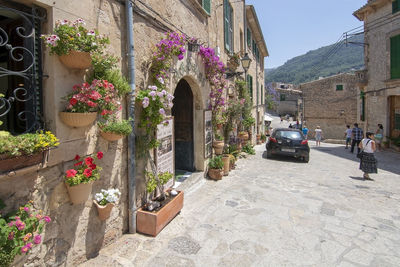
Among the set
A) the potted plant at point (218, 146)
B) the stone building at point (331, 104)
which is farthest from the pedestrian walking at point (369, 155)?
the stone building at point (331, 104)

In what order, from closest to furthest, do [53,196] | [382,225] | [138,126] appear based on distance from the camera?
[53,196], [138,126], [382,225]

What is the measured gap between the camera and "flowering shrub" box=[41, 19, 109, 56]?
241cm

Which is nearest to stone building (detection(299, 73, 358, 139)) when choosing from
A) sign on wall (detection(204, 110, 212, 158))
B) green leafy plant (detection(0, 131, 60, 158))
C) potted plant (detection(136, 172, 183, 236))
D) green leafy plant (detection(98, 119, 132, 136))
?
sign on wall (detection(204, 110, 212, 158))

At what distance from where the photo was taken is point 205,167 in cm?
678

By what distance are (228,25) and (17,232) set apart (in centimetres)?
869

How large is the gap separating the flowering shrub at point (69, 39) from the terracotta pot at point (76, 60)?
0.15 ft

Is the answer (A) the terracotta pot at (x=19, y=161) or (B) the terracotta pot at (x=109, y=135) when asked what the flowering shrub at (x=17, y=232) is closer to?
(A) the terracotta pot at (x=19, y=161)

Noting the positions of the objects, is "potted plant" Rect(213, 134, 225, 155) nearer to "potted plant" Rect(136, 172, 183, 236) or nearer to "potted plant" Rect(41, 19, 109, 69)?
"potted plant" Rect(136, 172, 183, 236)

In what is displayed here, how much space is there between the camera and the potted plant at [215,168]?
6676 millimetres

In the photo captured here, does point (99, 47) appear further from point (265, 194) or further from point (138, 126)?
point (265, 194)

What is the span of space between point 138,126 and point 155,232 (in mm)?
1650

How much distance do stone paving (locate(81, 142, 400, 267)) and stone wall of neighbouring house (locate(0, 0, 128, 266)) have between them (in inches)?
14.0

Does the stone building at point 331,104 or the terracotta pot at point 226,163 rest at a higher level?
the stone building at point 331,104

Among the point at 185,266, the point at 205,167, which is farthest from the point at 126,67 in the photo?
the point at 205,167
